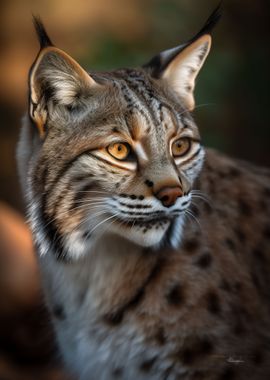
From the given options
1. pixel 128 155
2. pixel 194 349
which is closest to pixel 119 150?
pixel 128 155

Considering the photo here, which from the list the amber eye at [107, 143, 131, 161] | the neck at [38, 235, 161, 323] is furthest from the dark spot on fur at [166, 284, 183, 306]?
the amber eye at [107, 143, 131, 161]

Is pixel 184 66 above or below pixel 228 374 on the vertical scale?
above

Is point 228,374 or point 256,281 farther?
point 256,281

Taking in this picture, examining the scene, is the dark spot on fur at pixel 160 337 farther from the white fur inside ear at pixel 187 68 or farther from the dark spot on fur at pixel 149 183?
the white fur inside ear at pixel 187 68

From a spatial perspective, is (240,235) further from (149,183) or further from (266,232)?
(149,183)

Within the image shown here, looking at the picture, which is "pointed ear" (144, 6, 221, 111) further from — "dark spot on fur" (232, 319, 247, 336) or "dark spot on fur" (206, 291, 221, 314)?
"dark spot on fur" (232, 319, 247, 336)

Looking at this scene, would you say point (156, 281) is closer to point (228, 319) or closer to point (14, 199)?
point (228, 319)
